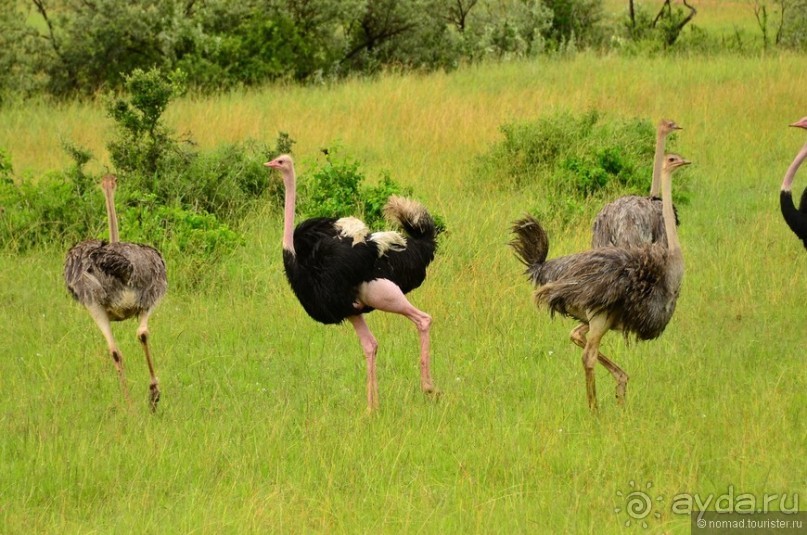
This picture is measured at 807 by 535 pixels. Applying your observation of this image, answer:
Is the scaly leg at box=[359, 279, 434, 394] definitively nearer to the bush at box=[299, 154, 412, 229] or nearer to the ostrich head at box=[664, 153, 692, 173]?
the ostrich head at box=[664, 153, 692, 173]

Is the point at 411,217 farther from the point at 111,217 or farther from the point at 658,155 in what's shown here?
the point at 658,155

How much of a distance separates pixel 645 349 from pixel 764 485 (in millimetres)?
2215

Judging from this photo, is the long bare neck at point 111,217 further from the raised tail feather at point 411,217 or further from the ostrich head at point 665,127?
the ostrich head at point 665,127

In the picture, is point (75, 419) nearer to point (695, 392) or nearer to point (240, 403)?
point (240, 403)

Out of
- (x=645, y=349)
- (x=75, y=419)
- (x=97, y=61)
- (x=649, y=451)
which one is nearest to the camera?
(x=649, y=451)

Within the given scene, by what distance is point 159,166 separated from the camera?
420 inches

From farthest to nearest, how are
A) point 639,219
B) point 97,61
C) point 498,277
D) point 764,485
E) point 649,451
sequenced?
point 97,61 < point 498,277 < point 639,219 < point 649,451 < point 764,485

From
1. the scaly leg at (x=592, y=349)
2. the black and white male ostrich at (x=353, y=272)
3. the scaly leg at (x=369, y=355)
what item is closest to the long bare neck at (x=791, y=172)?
the scaly leg at (x=592, y=349)

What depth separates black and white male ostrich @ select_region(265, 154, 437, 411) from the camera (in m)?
6.51

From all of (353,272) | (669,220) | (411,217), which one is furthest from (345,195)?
(669,220)

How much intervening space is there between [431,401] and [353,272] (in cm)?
79

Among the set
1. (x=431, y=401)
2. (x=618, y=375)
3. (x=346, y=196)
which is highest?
(x=346, y=196)

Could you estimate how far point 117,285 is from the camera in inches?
261

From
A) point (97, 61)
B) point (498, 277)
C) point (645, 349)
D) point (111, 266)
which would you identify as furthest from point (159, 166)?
point (97, 61)
